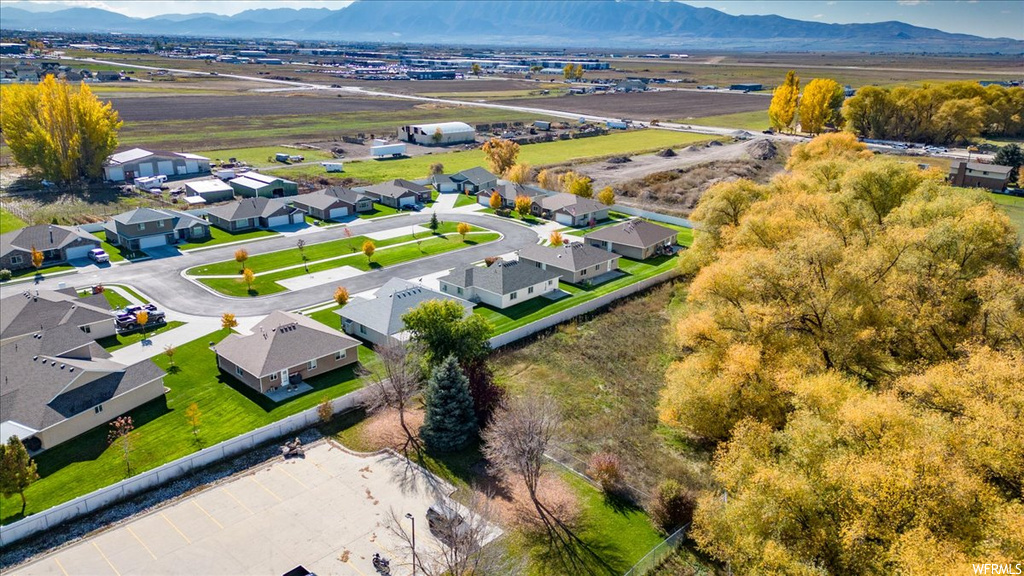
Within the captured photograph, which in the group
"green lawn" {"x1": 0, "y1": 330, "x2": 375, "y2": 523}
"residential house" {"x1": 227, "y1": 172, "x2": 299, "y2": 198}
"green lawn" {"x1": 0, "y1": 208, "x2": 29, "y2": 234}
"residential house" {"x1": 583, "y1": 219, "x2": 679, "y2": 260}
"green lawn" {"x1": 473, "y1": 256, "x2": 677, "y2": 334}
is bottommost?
"green lawn" {"x1": 0, "y1": 330, "x2": 375, "y2": 523}

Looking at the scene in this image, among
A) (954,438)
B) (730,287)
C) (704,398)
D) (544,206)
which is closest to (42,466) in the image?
(704,398)

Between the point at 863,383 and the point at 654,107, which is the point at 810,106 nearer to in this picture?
the point at 654,107

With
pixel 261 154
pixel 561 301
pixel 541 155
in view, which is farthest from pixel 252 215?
pixel 541 155

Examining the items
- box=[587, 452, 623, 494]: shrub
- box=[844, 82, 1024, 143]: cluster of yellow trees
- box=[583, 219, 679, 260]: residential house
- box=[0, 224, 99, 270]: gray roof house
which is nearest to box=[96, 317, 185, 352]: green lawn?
box=[0, 224, 99, 270]: gray roof house

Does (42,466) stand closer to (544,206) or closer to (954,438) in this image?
(954,438)

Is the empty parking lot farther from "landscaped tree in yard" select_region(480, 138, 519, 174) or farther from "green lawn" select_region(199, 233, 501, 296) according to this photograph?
"landscaped tree in yard" select_region(480, 138, 519, 174)

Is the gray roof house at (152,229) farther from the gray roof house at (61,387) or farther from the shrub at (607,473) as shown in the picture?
the shrub at (607,473)
